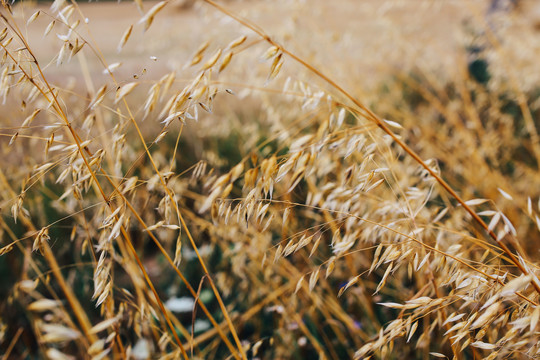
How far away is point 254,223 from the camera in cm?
166

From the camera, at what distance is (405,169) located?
158 centimetres

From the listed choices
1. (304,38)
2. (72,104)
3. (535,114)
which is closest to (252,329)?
(72,104)

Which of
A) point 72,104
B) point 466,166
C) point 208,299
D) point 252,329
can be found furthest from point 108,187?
point 466,166

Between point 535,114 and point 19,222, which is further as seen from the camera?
point 535,114

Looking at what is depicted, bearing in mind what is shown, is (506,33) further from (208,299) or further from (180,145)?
(208,299)

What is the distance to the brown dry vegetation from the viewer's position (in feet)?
2.26

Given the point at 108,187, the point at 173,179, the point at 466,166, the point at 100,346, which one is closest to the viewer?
the point at 100,346

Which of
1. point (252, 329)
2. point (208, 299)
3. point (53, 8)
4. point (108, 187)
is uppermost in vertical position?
point (53, 8)

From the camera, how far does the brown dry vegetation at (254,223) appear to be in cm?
69

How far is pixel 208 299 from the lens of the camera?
154 cm

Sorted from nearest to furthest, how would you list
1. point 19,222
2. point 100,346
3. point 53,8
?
point 100,346 < point 53,8 < point 19,222

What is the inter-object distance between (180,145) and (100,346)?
2.19 metres

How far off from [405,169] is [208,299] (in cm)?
98

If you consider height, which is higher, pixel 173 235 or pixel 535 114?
pixel 173 235
